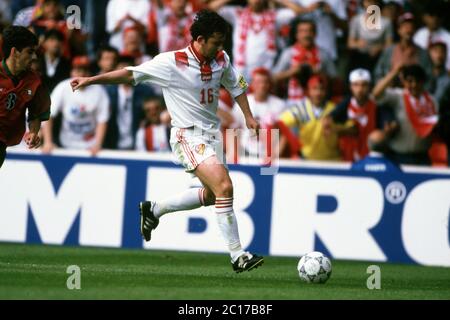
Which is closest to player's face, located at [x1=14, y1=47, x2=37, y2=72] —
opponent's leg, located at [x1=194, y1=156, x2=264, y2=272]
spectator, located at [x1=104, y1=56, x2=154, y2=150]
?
opponent's leg, located at [x1=194, y1=156, x2=264, y2=272]

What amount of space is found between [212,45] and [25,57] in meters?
1.77

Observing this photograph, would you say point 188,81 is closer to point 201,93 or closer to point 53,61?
point 201,93

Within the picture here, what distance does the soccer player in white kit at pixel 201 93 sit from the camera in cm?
1024

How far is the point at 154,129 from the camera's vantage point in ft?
52.2

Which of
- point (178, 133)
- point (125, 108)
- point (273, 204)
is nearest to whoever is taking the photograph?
point (178, 133)

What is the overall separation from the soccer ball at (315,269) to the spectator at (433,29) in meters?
7.43

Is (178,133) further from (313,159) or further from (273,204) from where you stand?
(313,159)

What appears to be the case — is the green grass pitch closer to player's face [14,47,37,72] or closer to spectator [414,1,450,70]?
player's face [14,47,37,72]

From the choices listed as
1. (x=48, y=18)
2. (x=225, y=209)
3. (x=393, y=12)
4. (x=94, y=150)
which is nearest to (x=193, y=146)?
(x=225, y=209)

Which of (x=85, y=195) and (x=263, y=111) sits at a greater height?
(x=263, y=111)

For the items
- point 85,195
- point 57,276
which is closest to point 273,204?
point 85,195

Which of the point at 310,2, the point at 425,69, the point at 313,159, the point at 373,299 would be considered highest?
the point at 310,2

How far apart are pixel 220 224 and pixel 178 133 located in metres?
1.07

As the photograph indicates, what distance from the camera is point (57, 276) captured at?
9969 mm
